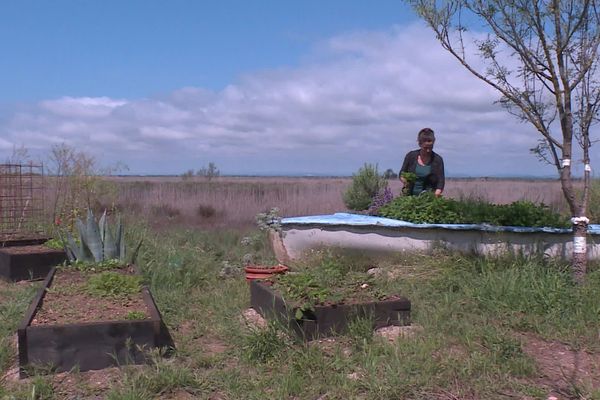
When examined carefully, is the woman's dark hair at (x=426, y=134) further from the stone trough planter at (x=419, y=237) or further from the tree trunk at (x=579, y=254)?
the tree trunk at (x=579, y=254)

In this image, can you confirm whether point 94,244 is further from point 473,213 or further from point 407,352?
point 473,213

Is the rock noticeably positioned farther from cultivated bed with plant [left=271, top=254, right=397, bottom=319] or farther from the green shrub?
the green shrub

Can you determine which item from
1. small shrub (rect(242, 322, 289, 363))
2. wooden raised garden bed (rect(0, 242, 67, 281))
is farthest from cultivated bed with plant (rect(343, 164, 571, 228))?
wooden raised garden bed (rect(0, 242, 67, 281))

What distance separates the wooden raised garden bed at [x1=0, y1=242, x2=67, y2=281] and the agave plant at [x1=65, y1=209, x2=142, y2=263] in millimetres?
970

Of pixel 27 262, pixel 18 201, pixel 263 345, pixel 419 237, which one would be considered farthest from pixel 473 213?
pixel 18 201

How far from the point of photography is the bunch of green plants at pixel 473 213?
660cm

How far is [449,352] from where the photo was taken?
13.4 ft

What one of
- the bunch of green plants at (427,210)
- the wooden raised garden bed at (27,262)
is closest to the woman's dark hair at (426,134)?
the bunch of green plants at (427,210)

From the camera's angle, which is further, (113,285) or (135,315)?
(113,285)

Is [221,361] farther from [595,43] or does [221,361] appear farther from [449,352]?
[595,43]

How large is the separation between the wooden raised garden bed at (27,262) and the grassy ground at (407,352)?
133 centimetres

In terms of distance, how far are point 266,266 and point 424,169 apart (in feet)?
7.88

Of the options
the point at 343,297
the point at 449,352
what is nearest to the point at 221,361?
the point at 343,297

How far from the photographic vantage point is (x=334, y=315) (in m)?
4.50
